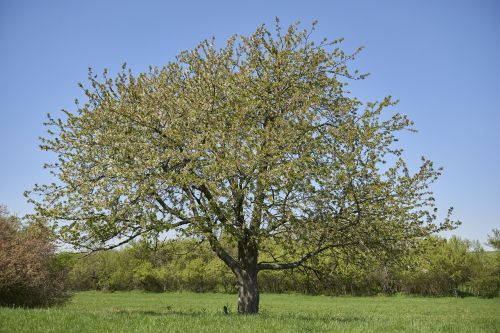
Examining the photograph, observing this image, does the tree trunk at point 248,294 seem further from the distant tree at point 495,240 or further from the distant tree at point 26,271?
the distant tree at point 495,240

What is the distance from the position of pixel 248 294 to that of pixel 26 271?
13905 millimetres

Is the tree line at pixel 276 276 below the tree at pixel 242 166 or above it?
below

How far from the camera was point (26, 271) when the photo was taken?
24.4 m

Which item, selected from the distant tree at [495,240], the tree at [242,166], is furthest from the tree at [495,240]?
the tree at [242,166]

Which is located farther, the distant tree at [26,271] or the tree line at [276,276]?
the tree line at [276,276]

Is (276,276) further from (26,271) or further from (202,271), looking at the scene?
(26,271)

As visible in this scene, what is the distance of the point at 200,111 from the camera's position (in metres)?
19.1

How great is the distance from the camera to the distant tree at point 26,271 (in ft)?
78.6

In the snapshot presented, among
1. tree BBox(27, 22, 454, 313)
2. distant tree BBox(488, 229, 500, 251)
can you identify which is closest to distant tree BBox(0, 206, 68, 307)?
tree BBox(27, 22, 454, 313)

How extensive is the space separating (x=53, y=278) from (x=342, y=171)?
68.3ft

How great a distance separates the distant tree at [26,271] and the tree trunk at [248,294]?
37.8 feet

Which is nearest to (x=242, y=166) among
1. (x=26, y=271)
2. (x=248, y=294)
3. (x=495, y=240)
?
(x=248, y=294)

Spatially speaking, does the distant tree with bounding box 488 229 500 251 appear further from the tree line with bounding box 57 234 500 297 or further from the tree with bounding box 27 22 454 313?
the tree with bounding box 27 22 454 313

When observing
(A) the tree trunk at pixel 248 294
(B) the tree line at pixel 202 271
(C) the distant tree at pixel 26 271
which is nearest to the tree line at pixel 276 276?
(B) the tree line at pixel 202 271
